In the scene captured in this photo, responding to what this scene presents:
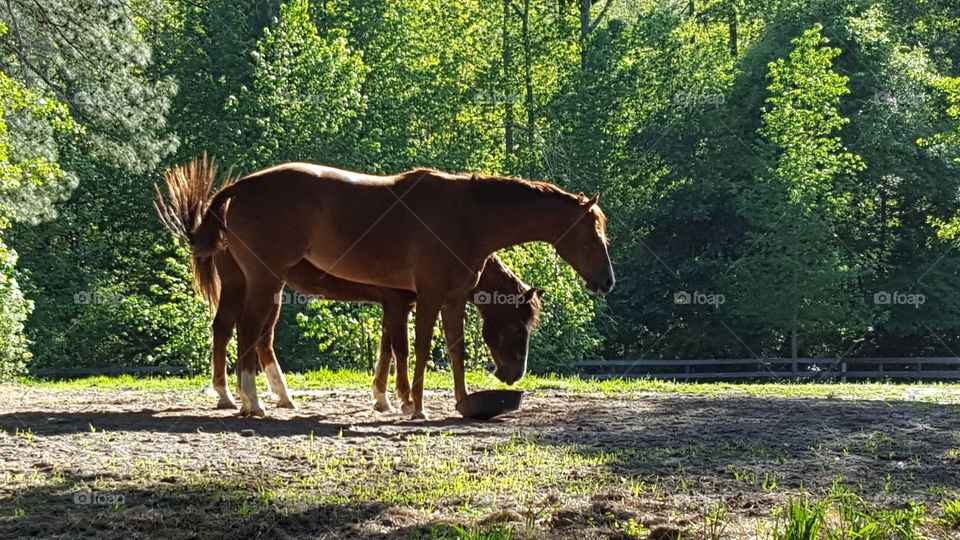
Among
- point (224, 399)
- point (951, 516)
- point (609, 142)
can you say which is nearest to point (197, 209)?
point (224, 399)

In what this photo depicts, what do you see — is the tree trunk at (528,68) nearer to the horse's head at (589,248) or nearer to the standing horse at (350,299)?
the standing horse at (350,299)

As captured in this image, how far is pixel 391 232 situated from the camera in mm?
9617

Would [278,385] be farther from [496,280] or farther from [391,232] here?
[496,280]

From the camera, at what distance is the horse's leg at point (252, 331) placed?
30.3ft

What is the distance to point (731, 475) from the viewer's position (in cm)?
661

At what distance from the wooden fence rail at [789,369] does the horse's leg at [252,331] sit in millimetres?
16536

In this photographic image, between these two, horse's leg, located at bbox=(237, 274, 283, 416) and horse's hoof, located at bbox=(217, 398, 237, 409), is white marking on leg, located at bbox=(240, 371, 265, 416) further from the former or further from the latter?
horse's hoof, located at bbox=(217, 398, 237, 409)

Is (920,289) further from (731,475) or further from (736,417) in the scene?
(731,475)

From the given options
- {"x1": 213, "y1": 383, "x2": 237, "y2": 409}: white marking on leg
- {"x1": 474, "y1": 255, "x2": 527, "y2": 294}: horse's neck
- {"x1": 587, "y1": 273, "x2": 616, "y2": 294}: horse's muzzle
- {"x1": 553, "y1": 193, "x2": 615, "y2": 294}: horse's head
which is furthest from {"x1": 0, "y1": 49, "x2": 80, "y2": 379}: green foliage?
{"x1": 587, "y1": 273, "x2": 616, "y2": 294}: horse's muzzle

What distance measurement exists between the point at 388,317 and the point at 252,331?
155 cm

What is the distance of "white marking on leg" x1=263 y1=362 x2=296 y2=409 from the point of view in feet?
33.3

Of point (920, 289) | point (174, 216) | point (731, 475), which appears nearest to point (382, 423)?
point (174, 216)

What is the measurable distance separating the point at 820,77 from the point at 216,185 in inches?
700

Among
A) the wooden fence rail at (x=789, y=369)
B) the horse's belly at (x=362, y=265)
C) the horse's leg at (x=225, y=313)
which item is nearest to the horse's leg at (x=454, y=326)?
the horse's belly at (x=362, y=265)
